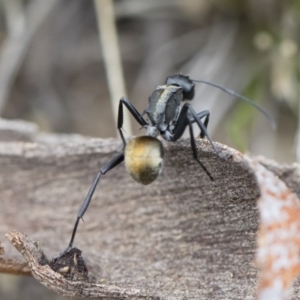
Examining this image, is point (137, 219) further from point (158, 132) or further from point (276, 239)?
point (276, 239)

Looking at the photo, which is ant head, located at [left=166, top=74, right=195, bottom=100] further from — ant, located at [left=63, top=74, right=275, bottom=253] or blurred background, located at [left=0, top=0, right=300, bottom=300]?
blurred background, located at [left=0, top=0, right=300, bottom=300]

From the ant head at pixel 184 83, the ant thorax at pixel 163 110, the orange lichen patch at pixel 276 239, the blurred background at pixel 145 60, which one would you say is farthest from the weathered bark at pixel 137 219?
the blurred background at pixel 145 60

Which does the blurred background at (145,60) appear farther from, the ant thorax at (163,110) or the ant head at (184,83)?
the ant thorax at (163,110)

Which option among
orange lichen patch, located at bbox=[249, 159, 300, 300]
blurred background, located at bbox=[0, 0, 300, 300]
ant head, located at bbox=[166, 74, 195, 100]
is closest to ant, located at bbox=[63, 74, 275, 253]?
ant head, located at bbox=[166, 74, 195, 100]

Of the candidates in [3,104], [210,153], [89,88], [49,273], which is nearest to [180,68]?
[89,88]

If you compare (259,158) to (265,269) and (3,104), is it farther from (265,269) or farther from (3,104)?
(3,104)

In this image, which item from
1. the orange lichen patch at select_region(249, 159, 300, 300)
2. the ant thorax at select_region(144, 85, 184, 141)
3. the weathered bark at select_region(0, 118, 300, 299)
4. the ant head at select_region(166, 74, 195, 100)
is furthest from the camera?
the ant head at select_region(166, 74, 195, 100)
